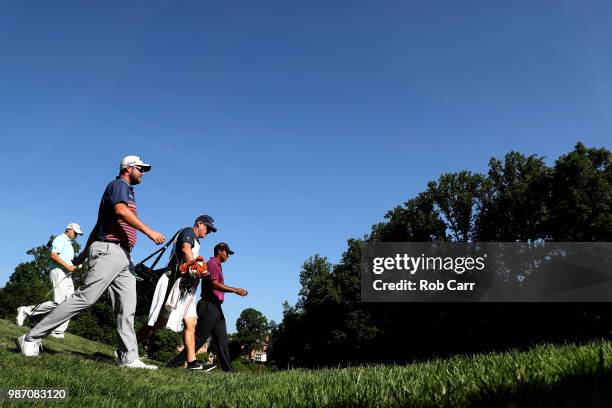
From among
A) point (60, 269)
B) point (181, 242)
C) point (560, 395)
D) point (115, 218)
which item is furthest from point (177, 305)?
point (560, 395)

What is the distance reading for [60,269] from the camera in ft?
38.5

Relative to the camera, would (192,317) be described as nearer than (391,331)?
Yes

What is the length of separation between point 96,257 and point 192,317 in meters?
2.79

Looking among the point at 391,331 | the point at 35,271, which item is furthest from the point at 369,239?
the point at 35,271

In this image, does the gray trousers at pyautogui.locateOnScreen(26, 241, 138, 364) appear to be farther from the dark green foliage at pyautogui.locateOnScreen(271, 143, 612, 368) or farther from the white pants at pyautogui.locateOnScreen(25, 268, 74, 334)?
the dark green foliage at pyautogui.locateOnScreen(271, 143, 612, 368)

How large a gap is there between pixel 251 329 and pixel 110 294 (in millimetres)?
123940

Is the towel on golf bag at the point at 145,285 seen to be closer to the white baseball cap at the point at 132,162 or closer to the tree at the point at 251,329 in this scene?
the white baseball cap at the point at 132,162

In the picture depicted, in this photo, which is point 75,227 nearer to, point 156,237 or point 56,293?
point 56,293

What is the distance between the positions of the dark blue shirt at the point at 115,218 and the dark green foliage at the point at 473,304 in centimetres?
2557

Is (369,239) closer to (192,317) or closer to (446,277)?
(446,277)

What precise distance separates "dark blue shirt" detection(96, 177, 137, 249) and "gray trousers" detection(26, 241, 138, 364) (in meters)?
0.12

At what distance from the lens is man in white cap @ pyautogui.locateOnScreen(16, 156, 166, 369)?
6.55 metres

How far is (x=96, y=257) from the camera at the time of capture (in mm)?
6797

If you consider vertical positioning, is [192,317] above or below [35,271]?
below
